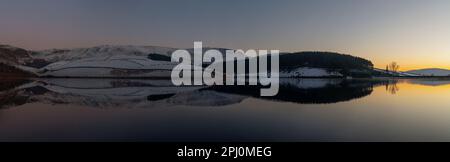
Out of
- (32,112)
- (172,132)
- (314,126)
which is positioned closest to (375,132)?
(314,126)

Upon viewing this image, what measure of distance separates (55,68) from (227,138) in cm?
20275

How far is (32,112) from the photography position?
2138cm
